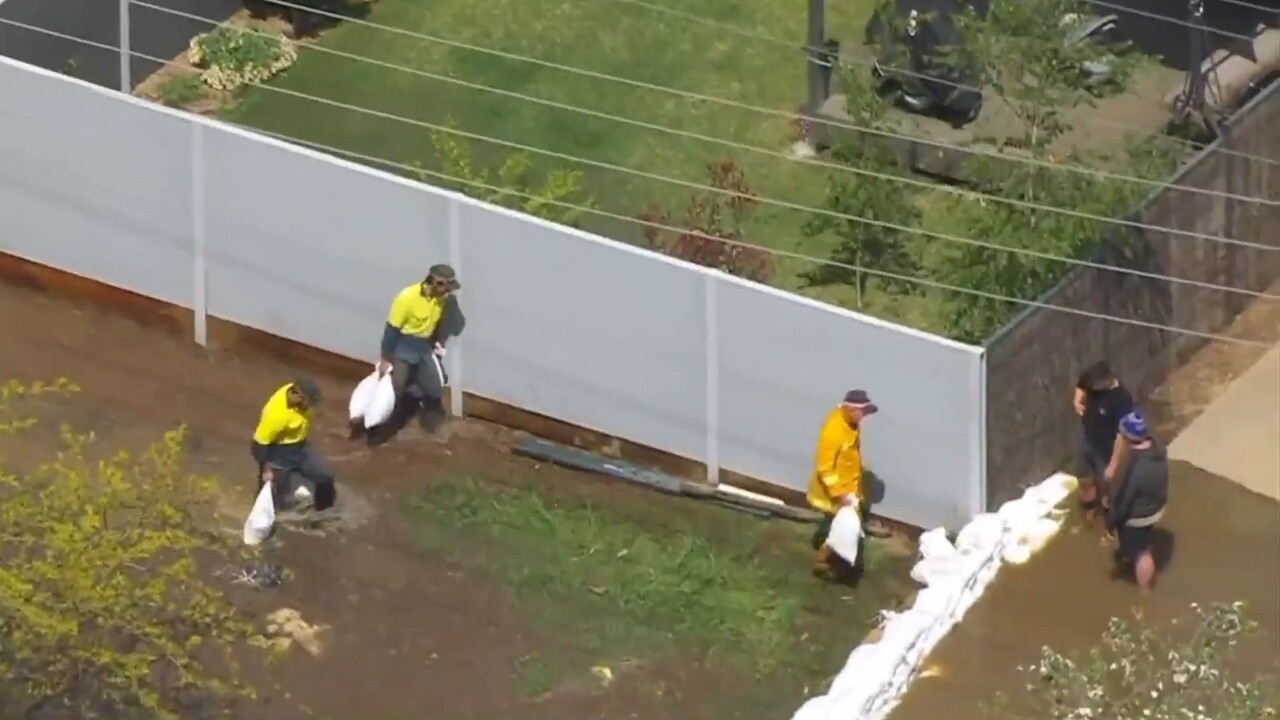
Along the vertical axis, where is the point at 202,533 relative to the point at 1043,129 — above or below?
below

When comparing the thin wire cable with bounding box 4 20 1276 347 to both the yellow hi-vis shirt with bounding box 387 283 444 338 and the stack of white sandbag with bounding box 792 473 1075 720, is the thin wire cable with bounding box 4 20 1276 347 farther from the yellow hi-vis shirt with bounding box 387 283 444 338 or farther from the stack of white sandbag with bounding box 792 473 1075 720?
the stack of white sandbag with bounding box 792 473 1075 720

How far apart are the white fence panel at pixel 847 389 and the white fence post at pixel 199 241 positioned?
389 centimetres

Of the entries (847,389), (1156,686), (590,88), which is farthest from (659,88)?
(1156,686)

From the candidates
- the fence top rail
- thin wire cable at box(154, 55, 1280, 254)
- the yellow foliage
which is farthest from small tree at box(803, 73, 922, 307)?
the yellow foliage

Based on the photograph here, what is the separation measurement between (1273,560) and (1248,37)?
660cm

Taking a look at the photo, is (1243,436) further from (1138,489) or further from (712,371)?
(712,371)

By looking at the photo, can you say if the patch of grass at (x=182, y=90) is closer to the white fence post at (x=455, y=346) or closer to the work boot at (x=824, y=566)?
the white fence post at (x=455, y=346)

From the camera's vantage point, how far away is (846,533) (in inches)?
635

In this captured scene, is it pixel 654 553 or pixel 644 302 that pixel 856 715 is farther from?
pixel 644 302

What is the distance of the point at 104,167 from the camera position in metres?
18.6

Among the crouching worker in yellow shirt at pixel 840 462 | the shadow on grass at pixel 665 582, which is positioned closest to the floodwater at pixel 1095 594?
the shadow on grass at pixel 665 582

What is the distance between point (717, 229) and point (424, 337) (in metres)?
2.64

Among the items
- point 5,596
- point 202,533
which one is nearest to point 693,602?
point 202,533

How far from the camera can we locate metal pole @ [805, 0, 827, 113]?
67.6ft
